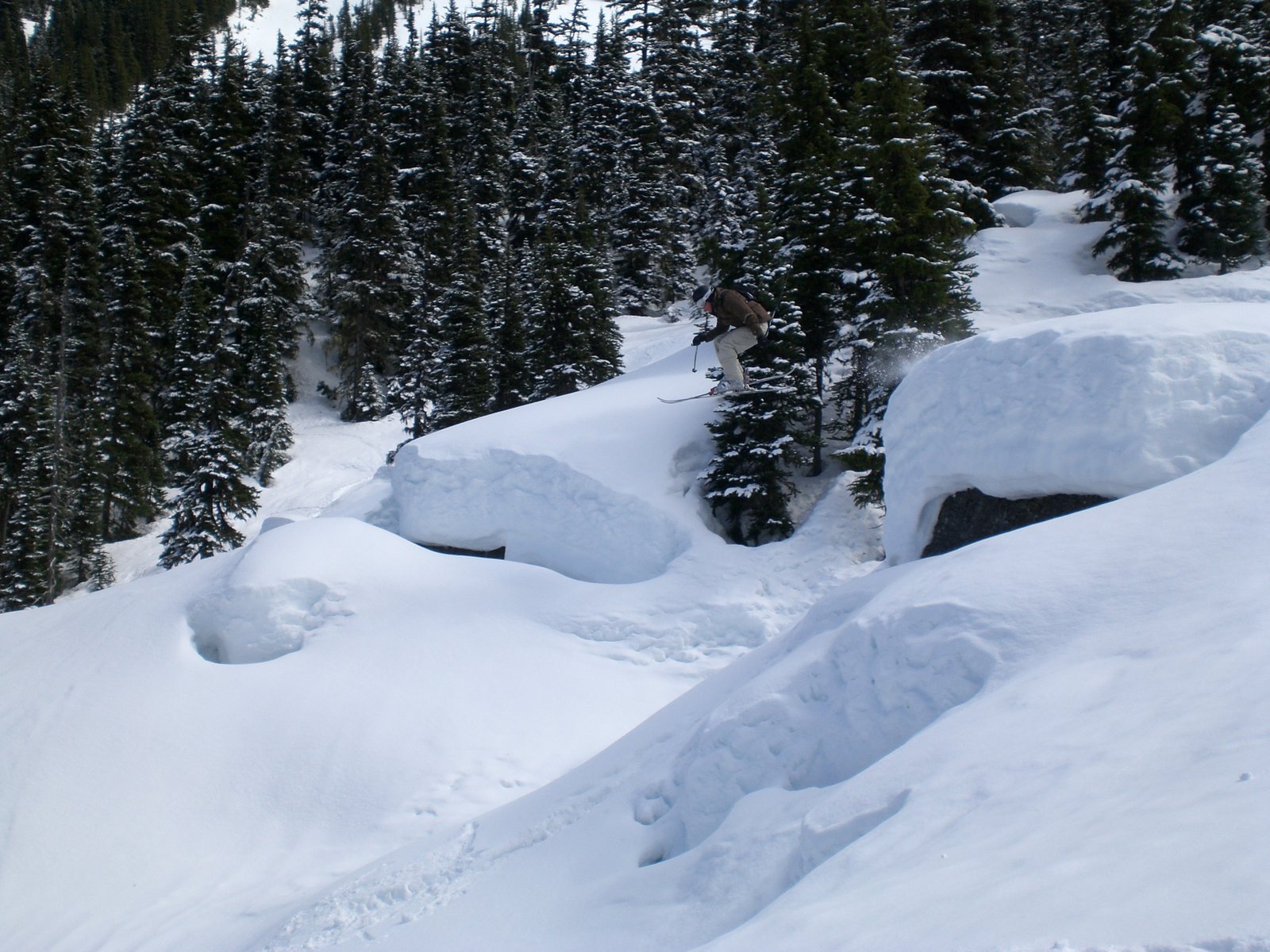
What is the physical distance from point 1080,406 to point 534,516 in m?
10.4

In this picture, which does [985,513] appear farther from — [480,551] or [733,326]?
[480,551]

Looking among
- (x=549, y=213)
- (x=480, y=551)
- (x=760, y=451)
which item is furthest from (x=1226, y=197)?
(x=549, y=213)

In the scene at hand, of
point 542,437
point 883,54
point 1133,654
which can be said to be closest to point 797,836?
point 1133,654

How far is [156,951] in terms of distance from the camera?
26.0 ft

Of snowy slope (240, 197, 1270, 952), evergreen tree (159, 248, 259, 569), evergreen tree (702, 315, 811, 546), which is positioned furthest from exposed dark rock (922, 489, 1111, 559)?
evergreen tree (159, 248, 259, 569)

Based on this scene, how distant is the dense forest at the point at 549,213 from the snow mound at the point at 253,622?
771 centimetres

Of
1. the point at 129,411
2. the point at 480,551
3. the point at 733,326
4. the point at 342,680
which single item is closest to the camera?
the point at 342,680

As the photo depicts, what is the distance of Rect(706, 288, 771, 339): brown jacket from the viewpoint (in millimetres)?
12914

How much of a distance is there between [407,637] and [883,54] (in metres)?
14.8

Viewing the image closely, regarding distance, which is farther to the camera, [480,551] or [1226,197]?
[1226,197]

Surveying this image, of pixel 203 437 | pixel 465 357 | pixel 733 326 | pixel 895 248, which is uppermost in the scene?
pixel 895 248

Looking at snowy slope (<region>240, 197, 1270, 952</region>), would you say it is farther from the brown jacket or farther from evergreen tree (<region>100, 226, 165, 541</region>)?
evergreen tree (<region>100, 226, 165, 541</region>)

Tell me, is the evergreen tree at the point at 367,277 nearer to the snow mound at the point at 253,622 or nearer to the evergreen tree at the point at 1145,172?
the snow mound at the point at 253,622

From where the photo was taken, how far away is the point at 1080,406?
802 centimetres
